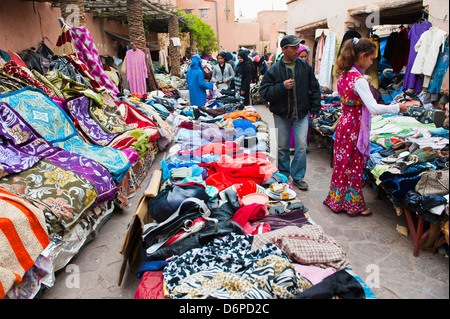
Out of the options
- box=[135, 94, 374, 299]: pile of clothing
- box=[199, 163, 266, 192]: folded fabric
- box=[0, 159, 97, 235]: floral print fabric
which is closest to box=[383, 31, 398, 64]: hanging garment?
box=[135, 94, 374, 299]: pile of clothing

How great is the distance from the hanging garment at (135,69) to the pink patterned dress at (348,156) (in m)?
7.00

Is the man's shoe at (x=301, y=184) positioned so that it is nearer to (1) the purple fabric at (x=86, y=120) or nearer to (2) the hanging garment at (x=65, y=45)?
(1) the purple fabric at (x=86, y=120)

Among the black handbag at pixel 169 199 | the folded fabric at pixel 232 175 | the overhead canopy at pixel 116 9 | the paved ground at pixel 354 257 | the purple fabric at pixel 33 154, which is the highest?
the overhead canopy at pixel 116 9

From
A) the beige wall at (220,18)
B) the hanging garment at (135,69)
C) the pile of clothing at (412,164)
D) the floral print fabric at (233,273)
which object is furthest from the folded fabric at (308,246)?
the beige wall at (220,18)

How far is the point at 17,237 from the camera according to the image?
231 cm

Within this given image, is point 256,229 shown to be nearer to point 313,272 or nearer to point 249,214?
point 249,214

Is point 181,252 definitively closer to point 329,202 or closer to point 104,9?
point 329,202

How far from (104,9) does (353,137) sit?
12.4 metres

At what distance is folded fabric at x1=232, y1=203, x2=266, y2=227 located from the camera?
8.96 feet

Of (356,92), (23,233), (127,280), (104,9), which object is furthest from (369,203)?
(104,9)

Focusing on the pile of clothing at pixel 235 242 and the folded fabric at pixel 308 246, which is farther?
the folded fabric at pixel 308 246

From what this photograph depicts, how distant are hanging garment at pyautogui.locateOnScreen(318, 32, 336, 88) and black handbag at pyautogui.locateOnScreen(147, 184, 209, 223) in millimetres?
7088

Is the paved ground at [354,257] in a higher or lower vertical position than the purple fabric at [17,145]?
lower

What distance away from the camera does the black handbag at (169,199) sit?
2.55 m
